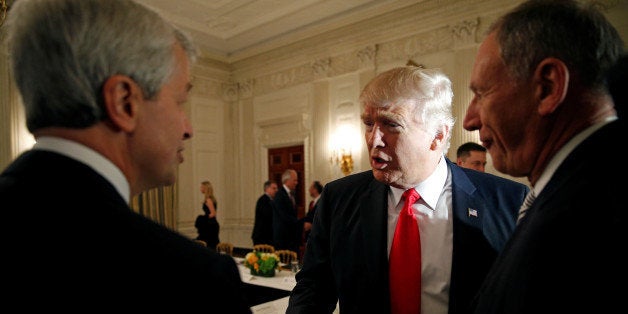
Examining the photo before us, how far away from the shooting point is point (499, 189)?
155cm

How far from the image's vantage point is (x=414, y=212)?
1.54m

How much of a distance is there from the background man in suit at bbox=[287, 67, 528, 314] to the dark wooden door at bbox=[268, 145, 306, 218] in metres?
7.29

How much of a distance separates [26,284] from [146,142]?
0.32 meters

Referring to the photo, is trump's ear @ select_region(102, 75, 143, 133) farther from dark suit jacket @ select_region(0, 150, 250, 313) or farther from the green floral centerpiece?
the green floral centerpiece

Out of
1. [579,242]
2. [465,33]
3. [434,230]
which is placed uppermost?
[465,33]

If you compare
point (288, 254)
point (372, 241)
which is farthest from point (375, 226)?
point (288, 254)

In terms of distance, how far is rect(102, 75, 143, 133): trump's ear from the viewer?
0.73 meters

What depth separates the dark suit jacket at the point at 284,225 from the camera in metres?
6.40

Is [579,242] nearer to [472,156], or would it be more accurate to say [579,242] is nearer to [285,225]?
[472,156]

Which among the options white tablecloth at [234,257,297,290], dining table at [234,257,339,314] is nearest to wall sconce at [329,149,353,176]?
white tablecloth at [234,257,297,290]

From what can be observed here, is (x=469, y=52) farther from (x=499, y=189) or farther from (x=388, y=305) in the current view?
(x=388, y=305)

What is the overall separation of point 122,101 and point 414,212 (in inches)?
43.6

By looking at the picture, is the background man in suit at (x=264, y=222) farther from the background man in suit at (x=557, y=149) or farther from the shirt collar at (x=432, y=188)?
the background man in suit at (x=557, y=149)

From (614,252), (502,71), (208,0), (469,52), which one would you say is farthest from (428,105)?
(208,0)
